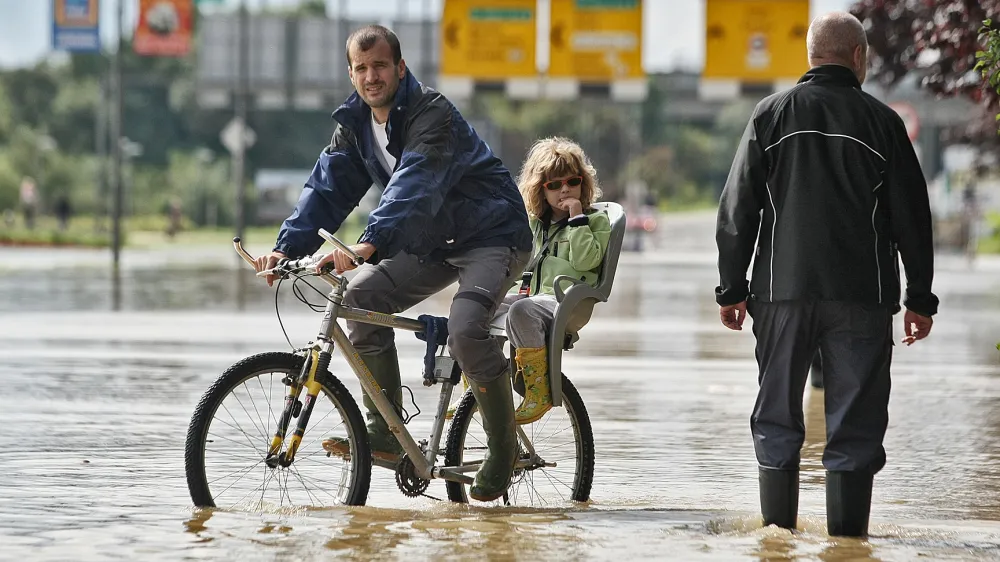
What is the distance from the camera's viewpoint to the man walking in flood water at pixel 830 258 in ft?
18.3

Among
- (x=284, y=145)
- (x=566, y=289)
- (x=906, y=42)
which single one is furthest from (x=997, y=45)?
(x=284, y=145)

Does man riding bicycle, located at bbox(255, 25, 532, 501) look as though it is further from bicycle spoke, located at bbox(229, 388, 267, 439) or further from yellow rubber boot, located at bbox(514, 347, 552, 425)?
bicycle spoke, located at bbox(229, 388, 267, 439)

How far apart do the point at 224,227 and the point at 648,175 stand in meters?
37.5

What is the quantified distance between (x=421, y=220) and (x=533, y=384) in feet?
2.87

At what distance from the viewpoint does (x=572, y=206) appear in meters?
6.45

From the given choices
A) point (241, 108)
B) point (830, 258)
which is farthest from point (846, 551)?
point (241, 108)

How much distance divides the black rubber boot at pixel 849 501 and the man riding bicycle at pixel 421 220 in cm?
123

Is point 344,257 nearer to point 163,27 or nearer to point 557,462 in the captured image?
point 557,462

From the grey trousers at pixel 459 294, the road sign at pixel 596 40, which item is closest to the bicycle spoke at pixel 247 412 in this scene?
the grey trousers at pixel 459 294

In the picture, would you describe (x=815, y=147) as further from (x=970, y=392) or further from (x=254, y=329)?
(x=254, y=329)

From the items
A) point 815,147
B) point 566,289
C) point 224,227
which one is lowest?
point 224,227

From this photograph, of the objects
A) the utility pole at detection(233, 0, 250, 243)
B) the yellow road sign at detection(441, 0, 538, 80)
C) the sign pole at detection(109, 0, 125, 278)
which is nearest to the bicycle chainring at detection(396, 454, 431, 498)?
the sign pole at detection(109, 0, 125, 278)

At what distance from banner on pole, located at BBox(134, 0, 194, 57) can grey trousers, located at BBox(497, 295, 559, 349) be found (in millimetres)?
38376

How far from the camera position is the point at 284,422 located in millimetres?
5855
